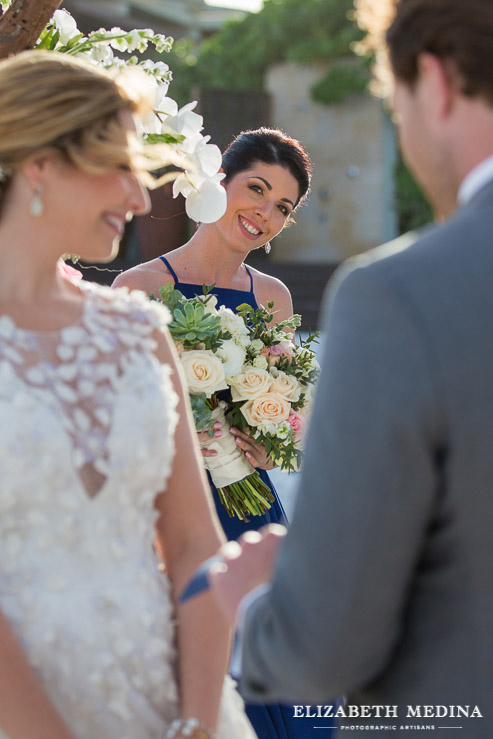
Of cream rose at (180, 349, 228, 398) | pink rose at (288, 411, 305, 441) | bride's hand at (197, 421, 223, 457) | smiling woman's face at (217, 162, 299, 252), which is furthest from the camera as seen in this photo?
smiling woman's face at (217, 162, 299, 252)

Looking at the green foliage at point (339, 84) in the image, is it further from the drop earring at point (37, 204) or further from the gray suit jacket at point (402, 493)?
the gray suit jacket at point (402, 493)

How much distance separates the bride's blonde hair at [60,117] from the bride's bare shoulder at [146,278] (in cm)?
159

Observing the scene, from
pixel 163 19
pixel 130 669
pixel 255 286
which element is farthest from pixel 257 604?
pixel 163 19

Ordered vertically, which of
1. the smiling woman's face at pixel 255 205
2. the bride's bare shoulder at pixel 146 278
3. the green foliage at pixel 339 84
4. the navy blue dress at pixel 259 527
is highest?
the green foliage at pixel 339 84

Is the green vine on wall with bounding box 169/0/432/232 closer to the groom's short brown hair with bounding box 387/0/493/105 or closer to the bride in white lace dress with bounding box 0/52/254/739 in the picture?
the bride in white lace dress with bounding box 0/52/254/739

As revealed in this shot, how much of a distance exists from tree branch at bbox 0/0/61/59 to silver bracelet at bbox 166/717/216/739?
1.70 meters

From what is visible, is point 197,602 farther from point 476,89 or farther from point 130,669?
point 476,89

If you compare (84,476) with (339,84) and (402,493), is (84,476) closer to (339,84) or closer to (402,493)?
(402,493)

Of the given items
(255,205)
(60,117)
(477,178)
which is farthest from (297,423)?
(477,178)

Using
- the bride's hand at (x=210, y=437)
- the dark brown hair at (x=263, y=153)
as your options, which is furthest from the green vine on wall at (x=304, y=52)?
the bride's hand at (x=210, y=437)

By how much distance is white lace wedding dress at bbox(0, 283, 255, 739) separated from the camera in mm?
1571

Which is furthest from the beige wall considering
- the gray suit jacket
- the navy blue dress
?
the gray suit jacket

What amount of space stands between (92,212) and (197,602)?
0.76 meters

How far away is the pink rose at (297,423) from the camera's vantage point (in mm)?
3211
